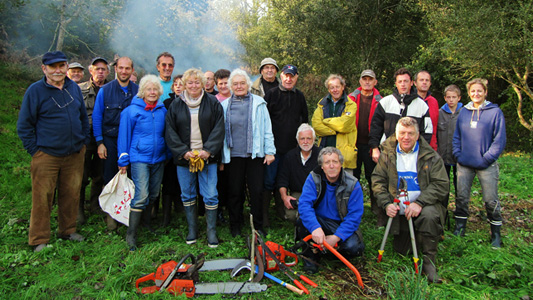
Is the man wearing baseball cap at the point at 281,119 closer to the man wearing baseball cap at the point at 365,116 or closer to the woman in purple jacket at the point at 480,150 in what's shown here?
the man wearing baseball cap at the point at 365,116

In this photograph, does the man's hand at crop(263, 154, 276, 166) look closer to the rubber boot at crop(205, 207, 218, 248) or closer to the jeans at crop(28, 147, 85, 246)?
the rubber boot at crop(205, 207, 218, 248)

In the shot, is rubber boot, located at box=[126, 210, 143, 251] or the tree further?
the tree

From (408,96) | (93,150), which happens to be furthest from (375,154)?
(93,150)

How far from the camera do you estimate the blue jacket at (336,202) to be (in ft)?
11.7

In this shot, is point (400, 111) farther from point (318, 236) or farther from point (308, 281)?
point (308, 281)

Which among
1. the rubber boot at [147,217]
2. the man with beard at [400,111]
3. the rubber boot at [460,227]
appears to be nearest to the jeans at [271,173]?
the man with beard at [400,111]

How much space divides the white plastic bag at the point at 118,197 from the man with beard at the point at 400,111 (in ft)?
10.5

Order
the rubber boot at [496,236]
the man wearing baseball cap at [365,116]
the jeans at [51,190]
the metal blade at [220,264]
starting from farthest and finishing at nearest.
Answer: the man wearing baseball cap at [365,116] < the rubber boot at [496,236] < the jeans at [51,190] < the metal blade at [220,264]

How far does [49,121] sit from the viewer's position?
388 centimetres

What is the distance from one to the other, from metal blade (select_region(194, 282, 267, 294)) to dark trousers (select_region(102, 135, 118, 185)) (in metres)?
2.19

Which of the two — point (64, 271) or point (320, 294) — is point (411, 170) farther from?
point (64, 271)

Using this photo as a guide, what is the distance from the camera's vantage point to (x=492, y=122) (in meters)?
4.39

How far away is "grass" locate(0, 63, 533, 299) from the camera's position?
308 cm

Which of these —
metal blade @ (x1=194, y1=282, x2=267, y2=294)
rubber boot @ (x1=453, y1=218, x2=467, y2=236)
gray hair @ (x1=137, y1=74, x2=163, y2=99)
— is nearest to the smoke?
gray hair @ (x1=137, y1=74, x2=163, y2=99)
